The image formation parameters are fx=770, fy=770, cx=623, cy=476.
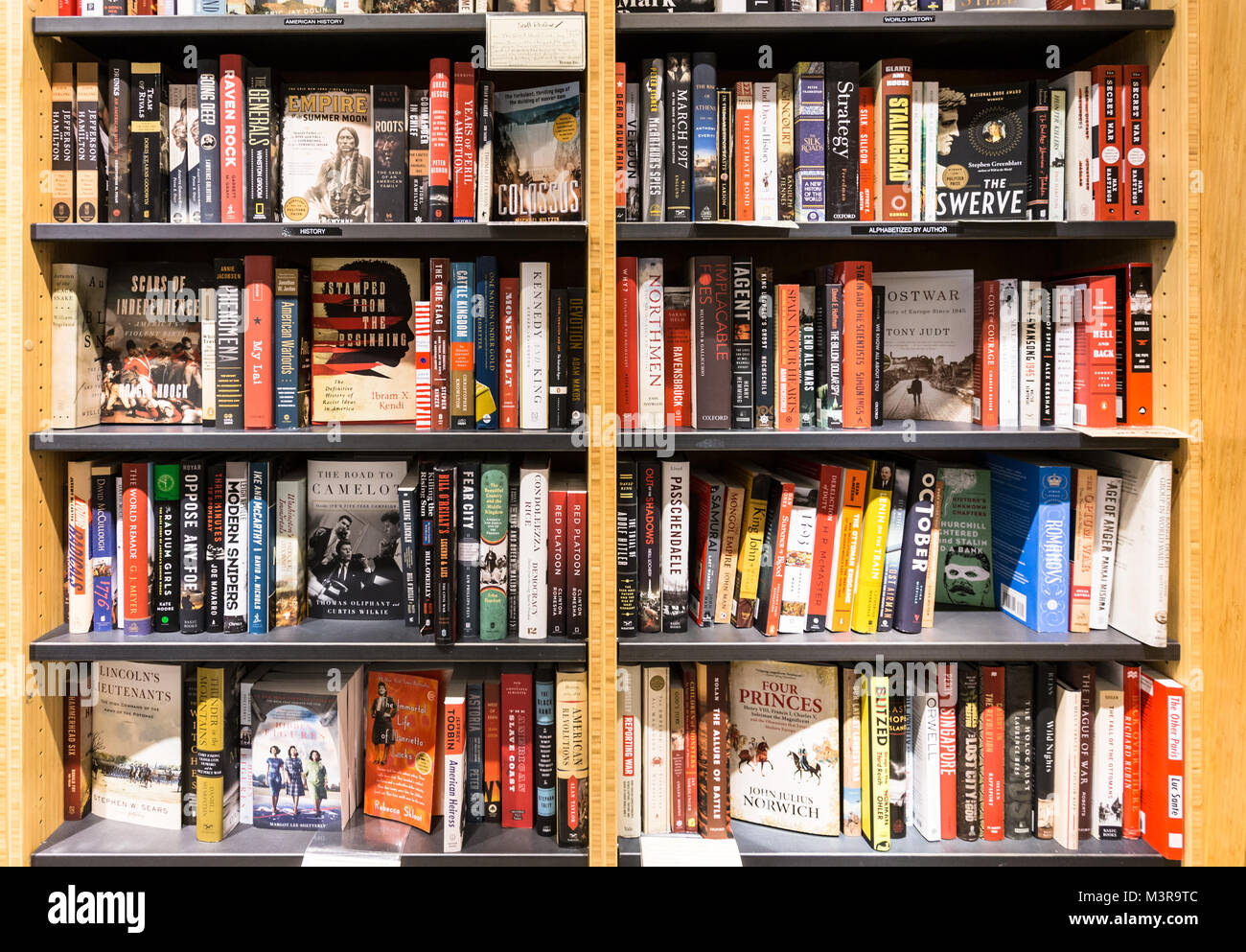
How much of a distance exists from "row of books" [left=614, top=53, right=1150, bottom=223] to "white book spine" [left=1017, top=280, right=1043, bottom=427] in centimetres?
16

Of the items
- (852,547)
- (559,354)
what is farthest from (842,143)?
(852,547)

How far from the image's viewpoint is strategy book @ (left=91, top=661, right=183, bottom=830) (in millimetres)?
1578

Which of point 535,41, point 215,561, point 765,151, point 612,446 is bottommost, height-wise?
A: point 215,561

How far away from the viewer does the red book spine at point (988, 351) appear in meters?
1.57

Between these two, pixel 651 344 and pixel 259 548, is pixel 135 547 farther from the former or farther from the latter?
pixel 651 344

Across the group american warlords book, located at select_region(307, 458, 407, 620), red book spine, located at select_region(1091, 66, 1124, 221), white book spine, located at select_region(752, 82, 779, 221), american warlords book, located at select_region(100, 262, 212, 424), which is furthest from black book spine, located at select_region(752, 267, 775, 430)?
american warlords book, located at select_region(100, 262, 212, 424)

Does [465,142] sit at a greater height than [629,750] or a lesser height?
greater

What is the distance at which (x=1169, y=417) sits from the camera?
4.98 feet

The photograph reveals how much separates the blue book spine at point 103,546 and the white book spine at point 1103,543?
77.8 inches

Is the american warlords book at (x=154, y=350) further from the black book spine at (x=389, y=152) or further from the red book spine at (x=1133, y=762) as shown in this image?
the red book spine at (x=1133, y=762)

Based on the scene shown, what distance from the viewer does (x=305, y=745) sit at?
1583 millimetres

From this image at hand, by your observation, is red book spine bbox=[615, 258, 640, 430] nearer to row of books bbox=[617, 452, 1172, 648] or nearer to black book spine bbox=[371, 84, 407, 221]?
row of books bbox=[617, 452, 1172, 648]

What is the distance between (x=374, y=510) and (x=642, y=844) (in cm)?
87

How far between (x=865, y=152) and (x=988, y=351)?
474 mm
